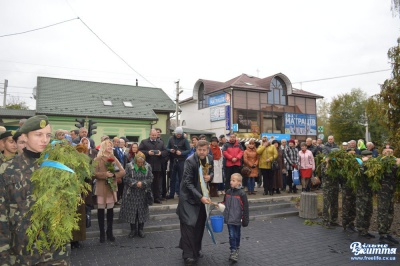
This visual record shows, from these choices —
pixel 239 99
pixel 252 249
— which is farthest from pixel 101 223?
pixel 239 99

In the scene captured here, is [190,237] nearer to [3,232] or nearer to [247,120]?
[3,232]

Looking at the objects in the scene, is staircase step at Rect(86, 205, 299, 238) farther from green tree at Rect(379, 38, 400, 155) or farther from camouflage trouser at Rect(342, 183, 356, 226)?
green tree at Rect(379, 38, 400, 155)

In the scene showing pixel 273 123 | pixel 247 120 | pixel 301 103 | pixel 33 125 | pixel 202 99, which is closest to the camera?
pixel 33 125

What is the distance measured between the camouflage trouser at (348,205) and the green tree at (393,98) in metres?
3.80

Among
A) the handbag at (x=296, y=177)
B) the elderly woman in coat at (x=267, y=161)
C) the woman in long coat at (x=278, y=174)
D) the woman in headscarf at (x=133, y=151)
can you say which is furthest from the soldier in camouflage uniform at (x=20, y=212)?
the handbag at (x=296, y=177)

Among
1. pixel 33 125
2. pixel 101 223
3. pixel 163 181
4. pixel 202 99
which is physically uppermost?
pixel 202 99

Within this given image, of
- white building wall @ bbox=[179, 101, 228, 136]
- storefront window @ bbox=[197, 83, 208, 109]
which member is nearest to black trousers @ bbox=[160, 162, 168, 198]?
white building wall @ bbox=[179, 101, 228, 136]

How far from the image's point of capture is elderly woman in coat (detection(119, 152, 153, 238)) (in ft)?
21.8

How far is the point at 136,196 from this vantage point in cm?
677

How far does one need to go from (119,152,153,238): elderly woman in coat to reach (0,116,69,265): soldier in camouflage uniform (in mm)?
3783

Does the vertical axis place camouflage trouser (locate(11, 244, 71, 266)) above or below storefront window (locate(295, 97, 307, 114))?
below

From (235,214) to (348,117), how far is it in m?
42.9

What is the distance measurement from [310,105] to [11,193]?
132 ft

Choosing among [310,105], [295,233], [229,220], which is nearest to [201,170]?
[229,220]
